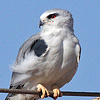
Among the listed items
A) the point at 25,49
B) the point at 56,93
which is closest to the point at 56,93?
the point at 56,93

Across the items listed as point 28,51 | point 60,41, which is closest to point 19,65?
point 28,51

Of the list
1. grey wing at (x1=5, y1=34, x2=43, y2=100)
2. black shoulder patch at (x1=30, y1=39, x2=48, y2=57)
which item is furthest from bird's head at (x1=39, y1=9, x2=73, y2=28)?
A: black shoulder patch at (x1=30, y1=39, x2=48, y2=57)

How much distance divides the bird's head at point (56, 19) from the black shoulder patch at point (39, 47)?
56cm

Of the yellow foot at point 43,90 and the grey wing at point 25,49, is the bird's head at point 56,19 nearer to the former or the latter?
the grey wing at point 25,49

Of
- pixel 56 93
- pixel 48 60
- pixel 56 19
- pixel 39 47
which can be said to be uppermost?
pixel 56 19

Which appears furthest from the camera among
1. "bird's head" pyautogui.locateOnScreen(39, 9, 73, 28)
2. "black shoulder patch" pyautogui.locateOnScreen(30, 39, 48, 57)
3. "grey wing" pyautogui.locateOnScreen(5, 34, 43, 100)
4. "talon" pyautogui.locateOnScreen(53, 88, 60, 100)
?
"bird's head" pyautogui.locateOnScreen(39, 9, 73, 28)

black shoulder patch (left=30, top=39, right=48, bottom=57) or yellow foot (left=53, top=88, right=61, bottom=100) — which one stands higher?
black shoulder patch (left=30, top=39, right=48, bottom=57)

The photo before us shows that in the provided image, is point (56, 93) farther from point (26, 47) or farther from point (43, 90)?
point (26, 47)

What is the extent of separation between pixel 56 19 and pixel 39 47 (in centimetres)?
87

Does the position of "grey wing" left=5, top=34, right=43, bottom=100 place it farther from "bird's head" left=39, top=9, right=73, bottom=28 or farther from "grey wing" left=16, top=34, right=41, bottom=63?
"bird's head" left=39, top=9, right=73, bottom=28

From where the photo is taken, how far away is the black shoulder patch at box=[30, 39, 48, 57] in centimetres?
689

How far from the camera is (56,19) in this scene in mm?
7535

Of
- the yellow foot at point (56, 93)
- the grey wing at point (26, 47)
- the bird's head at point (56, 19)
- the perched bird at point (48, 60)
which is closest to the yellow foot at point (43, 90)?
the perched bird at point (48, 60)

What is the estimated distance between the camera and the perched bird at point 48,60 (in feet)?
22.5
